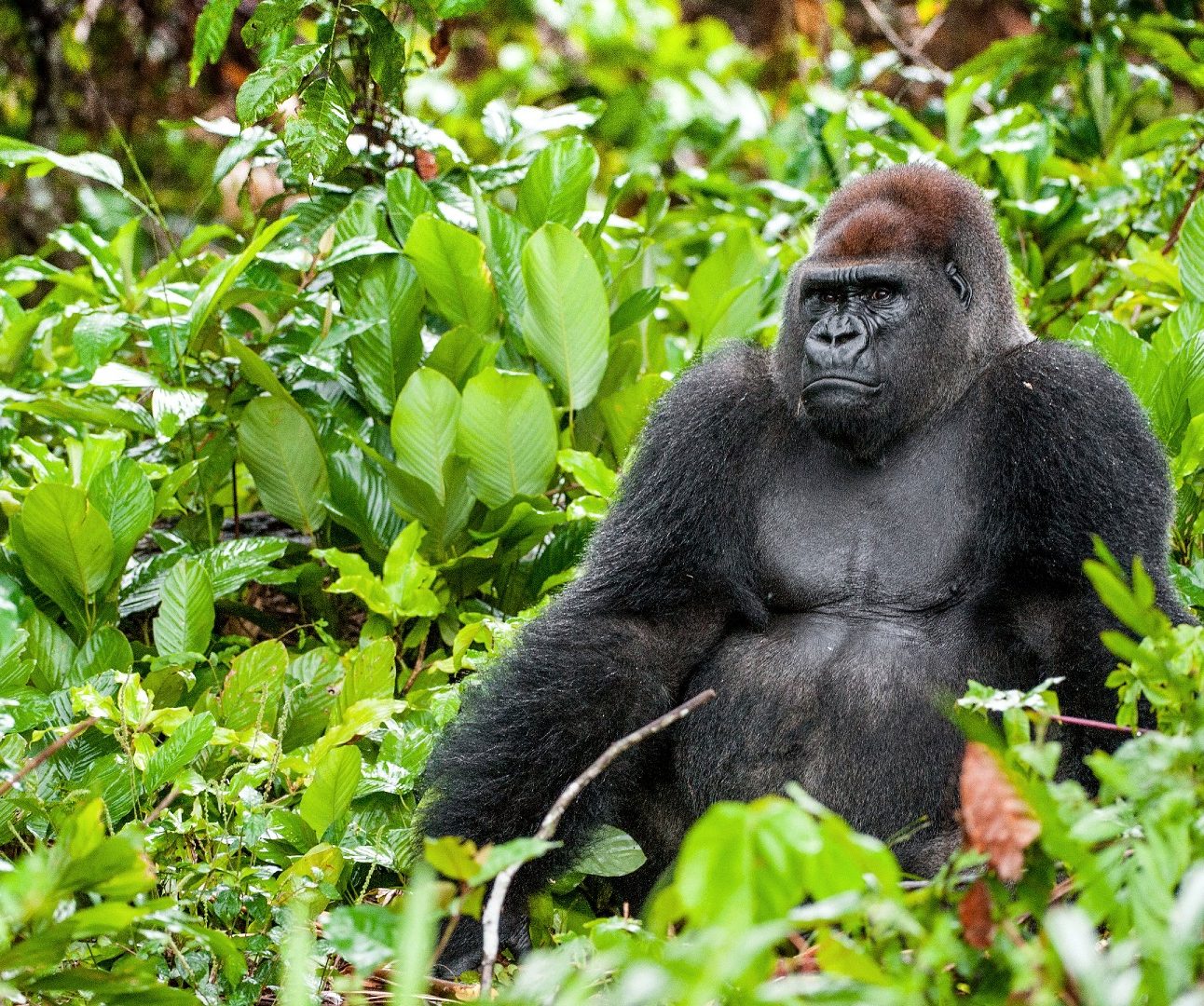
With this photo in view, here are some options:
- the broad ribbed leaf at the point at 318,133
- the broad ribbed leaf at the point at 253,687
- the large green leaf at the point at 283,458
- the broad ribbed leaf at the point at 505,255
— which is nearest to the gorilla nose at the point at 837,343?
the broad ribbed leaf at the point at 318,133

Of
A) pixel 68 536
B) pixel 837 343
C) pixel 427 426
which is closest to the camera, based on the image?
pixel 837 343

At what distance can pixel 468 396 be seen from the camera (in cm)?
426

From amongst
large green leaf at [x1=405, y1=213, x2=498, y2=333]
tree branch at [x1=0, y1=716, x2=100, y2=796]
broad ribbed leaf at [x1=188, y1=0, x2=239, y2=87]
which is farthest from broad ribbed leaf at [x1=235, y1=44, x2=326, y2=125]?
tree branch at [x1=0, y1=716, x2=100, y2=796]

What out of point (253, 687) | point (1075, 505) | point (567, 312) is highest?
point (567, 312)

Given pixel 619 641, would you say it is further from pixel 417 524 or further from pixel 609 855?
pixel 417 524

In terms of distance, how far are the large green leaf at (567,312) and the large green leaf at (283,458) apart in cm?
73

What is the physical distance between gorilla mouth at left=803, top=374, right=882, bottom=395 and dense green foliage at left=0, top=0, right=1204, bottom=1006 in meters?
0.75

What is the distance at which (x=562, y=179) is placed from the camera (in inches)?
194

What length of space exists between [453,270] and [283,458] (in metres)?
0.77

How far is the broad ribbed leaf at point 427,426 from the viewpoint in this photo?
13.8ft

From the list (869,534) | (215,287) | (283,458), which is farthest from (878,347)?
(215,287)

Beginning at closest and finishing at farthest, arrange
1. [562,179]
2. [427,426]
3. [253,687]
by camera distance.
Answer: [253,687]
[427,426]
[562,179]

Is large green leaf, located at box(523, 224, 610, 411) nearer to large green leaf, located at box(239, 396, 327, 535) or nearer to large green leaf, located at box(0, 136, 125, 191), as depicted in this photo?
large green leaf, located at box(239, 396, 327, 535)

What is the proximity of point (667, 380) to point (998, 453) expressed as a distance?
1.45 meters
